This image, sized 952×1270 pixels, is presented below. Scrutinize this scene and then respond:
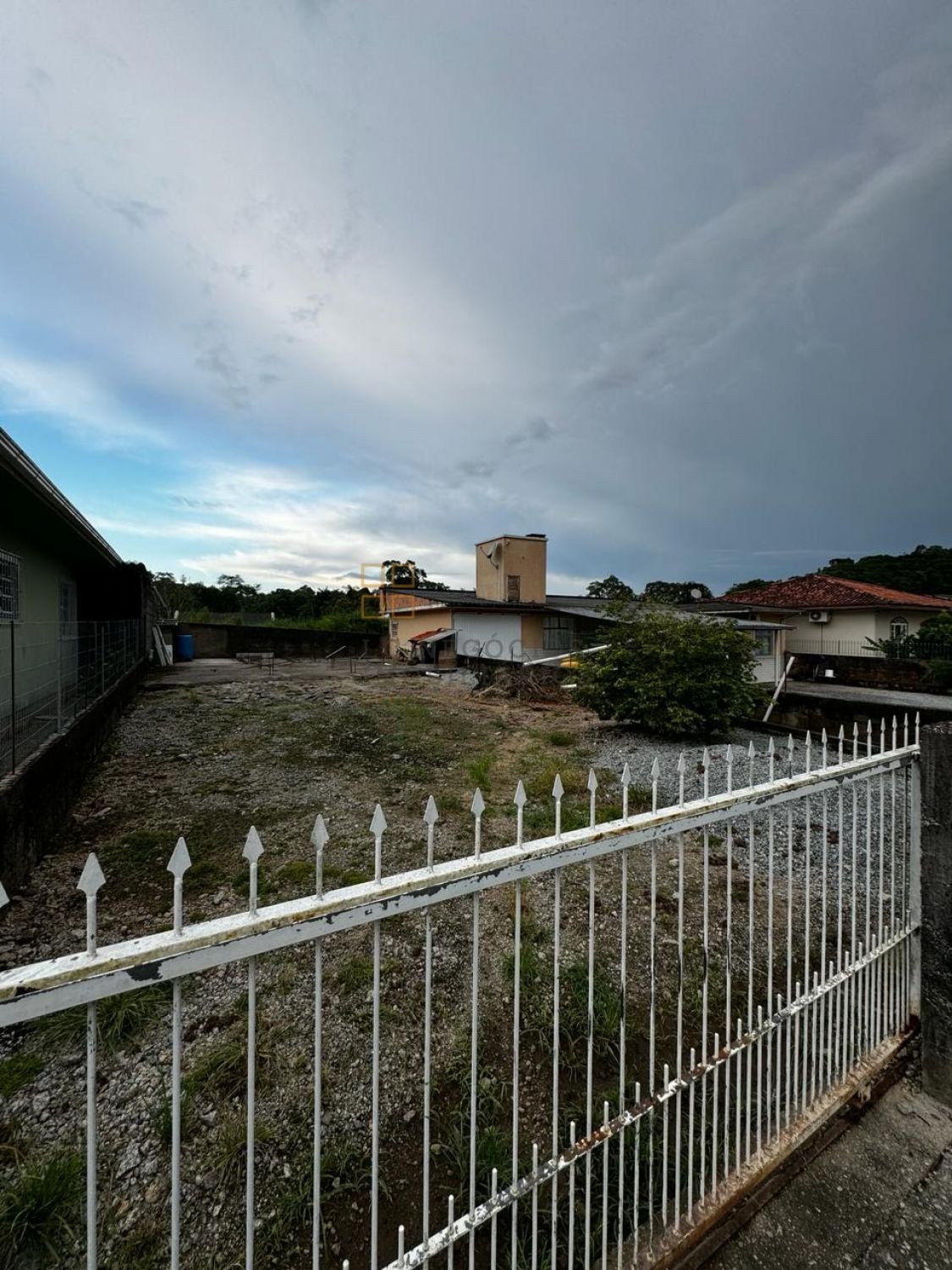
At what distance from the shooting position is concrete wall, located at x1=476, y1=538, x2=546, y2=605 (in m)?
22.6

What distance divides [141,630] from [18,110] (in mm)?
12143

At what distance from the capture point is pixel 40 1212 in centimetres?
167

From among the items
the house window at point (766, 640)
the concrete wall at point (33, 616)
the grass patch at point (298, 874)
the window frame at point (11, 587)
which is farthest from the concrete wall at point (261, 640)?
the grass patch at point (298, 874)

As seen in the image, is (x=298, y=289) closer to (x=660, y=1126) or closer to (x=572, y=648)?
(x=660, y=1126)

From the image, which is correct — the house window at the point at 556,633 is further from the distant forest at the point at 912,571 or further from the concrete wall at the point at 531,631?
the distant forest at the point at 912,571

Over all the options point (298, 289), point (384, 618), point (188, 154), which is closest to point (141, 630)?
point (298, 289)

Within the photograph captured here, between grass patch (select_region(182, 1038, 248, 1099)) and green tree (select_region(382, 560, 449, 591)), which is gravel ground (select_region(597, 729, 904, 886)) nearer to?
grass patch (select_region(182, 1038, 248, 1099))

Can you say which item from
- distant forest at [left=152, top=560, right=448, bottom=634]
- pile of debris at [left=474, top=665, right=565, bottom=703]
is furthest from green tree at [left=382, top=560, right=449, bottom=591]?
pile of debris at [left=474, top=665, right=565, bottom=703]

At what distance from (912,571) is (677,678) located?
113ft

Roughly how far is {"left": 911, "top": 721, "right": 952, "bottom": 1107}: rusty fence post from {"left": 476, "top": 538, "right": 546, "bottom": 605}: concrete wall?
20.5 meters

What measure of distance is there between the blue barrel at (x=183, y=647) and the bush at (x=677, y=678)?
19535 mm

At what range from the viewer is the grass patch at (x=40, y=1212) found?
1.60 m

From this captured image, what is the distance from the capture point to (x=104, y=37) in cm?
518

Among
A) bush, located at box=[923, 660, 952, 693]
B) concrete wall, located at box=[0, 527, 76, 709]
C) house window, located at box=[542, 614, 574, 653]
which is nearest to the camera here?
concrete wall, located at box=[0, 527, 76, 709]
